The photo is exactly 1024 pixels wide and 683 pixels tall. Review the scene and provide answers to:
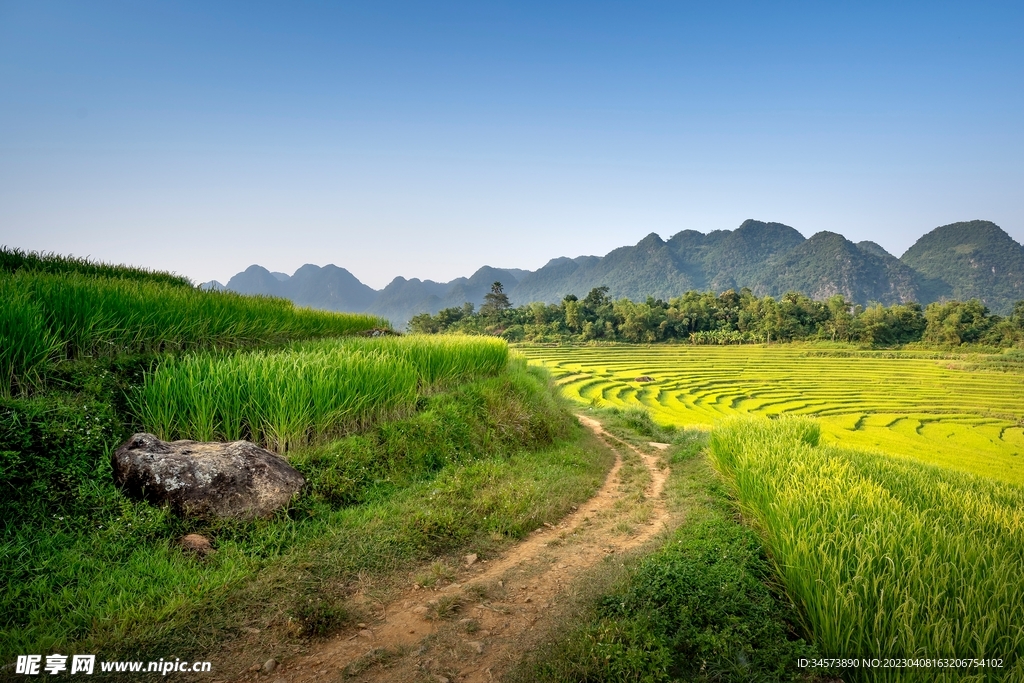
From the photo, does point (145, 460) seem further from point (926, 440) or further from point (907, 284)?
point (907, 284)

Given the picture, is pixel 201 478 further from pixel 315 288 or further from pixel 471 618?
pixel 315 288

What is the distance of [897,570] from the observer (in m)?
3.18

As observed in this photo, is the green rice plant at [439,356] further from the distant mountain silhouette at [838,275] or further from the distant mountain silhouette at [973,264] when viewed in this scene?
the distant mountain silhouette at [838,275]

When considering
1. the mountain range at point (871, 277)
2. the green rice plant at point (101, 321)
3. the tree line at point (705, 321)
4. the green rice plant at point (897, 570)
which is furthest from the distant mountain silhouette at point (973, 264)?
the green rice plant at point (101, 321)

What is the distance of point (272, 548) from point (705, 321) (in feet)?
270

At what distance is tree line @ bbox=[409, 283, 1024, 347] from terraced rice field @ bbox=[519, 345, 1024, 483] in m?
6.13

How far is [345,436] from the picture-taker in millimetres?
6254

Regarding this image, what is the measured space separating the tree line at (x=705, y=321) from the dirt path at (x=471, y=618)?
5849 centimetres

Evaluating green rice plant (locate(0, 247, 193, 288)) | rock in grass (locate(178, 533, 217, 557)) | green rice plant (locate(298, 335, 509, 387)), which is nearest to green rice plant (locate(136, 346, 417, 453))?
rock in grass (locate(178, 533, 217, 557))

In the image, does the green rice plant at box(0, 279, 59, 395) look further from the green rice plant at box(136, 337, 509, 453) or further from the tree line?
the tree line

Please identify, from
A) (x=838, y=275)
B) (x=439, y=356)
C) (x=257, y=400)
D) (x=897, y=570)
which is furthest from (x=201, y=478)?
(x=838, y=275)

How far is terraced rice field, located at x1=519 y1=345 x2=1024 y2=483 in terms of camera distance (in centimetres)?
2541

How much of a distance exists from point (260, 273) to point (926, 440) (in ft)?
698

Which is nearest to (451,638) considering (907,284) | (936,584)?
(936,584)
